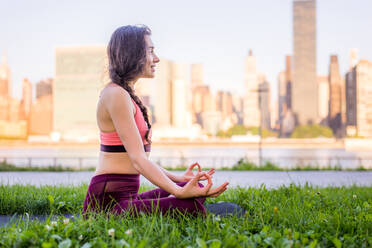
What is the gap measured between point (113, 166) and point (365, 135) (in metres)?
139

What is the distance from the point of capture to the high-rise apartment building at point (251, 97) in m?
165

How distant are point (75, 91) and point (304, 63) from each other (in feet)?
299

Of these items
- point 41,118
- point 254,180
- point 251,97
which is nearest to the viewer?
point 254,180

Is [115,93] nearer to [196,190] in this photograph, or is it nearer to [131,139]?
[131,139]

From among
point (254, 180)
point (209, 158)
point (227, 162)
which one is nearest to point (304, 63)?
point (209, 158)

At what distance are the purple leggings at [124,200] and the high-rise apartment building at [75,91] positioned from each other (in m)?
131

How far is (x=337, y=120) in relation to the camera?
14050 cm

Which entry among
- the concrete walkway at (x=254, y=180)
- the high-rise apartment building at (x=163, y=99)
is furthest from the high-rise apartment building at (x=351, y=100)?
the concrete walkway at (x=254, y=180)

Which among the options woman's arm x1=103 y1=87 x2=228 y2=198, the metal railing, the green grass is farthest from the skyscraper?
woman's arm x1=103 y1=87 x2=228 y2=198

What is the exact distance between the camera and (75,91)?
133250 mm

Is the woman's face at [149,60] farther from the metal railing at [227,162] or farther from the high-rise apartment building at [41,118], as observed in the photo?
the high-rise apartment building at [41,118]

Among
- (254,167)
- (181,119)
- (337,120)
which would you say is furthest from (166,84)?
(254,167)

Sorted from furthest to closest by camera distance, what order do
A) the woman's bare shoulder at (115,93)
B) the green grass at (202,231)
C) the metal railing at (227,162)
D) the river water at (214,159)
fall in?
the river water at (214,159) → the metal railing at (227,162) → the woman's bare shoulder at (115,93) → the green grass at (202,231)

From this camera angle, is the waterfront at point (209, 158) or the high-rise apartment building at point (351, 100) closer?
the waterfront at point (209, 158)
